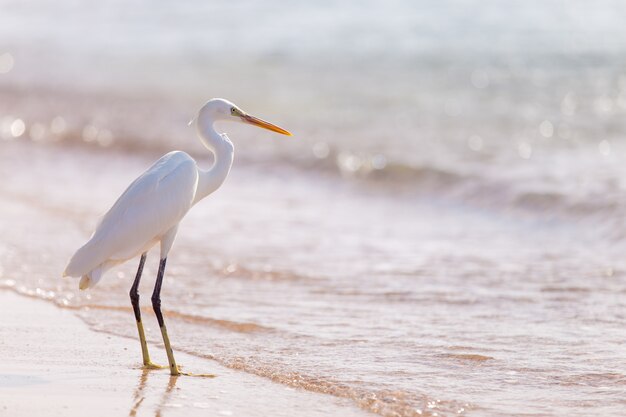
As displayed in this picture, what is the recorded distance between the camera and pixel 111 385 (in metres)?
4.46

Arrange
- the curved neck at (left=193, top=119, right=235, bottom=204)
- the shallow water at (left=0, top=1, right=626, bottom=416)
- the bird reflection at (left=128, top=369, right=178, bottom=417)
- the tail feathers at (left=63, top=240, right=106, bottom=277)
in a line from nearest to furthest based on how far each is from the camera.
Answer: the bird reflection at (left=128, top=369, right=178, bottom=417) → the tail feathers at (left=63, top=240, right=106, bottom=277) → the shallow water at (left=0, top=1, right=626, bottom=416) → the curved neck at (left=193, top=119, right=235, bottom=204)

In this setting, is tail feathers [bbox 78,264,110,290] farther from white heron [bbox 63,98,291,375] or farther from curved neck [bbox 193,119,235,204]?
curved neck [bbox 193,119,235,204]

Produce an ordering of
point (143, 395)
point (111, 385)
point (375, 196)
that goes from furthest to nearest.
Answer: point (375, 196), point (111, 385), point (143, 395)

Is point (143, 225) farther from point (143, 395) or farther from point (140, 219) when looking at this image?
point (143, 395)

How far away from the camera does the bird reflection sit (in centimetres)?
416

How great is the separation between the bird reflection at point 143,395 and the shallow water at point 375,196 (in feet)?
1.31

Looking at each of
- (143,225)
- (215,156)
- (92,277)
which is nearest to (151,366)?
(92,277)

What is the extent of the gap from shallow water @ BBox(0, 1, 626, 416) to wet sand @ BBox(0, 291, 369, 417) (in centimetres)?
19

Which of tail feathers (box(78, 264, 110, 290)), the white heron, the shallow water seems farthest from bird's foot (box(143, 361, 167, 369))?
tail feathers (box(78, 264, 110, 290))

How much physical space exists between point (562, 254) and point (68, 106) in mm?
9437

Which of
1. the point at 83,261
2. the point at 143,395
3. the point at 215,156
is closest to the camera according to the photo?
the point at 143,395

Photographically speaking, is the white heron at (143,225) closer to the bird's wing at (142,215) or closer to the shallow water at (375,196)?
the bird's wing at (142,215)

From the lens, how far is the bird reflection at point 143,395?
164 inches

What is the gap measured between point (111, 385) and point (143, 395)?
185 millimetres
